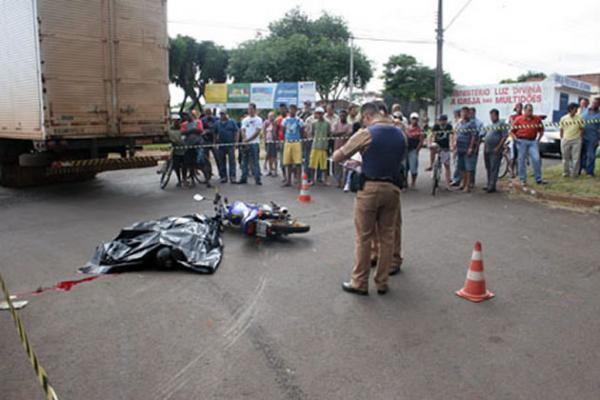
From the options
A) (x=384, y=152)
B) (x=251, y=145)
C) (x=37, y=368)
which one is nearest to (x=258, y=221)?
(x=384, y=152)

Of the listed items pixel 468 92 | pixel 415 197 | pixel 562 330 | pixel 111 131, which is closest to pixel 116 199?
pixel 111 131

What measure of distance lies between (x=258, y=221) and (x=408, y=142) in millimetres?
5010

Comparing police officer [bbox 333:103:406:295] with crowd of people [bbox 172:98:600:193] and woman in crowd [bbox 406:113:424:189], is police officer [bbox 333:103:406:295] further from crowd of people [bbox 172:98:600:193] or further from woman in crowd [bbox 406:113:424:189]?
woman in crowd [bbox 406:113:424:189]

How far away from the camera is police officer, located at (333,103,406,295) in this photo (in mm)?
5008

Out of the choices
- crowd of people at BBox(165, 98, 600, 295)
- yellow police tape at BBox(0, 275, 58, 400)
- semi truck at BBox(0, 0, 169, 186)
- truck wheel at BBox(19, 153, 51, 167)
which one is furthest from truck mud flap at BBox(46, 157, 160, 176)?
yellow police tape at BBox(0, 275, 58, 400)

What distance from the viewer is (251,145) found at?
518 inches

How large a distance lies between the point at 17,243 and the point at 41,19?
4412mm

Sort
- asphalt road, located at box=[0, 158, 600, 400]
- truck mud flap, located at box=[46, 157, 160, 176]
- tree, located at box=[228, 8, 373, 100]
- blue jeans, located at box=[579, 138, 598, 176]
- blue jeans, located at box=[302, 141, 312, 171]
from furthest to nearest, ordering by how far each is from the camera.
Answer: tree, located at box=[228, 8, 373, 100], blue jeans, located at box=[302, 141, 312, 171], blue jeans, located at box=[579, 138, 598, 176], truck mud flap, located at box=[46, 157, 160, 176], asphalt road, located at box=[0, 158, 600, 400]

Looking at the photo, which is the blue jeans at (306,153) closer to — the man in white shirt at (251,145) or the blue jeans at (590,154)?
the man in white shirt at (251,145)

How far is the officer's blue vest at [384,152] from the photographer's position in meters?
4.99

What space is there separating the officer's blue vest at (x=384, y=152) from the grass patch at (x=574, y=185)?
6.61 metres

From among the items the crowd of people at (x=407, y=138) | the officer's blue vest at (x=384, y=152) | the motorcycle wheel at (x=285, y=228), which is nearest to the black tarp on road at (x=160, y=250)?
the motorcycle wheel at (x=285, y=228)

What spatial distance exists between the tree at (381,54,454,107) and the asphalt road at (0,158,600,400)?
33.2m

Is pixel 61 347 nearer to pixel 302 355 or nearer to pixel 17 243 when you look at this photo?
pixel 302 355
